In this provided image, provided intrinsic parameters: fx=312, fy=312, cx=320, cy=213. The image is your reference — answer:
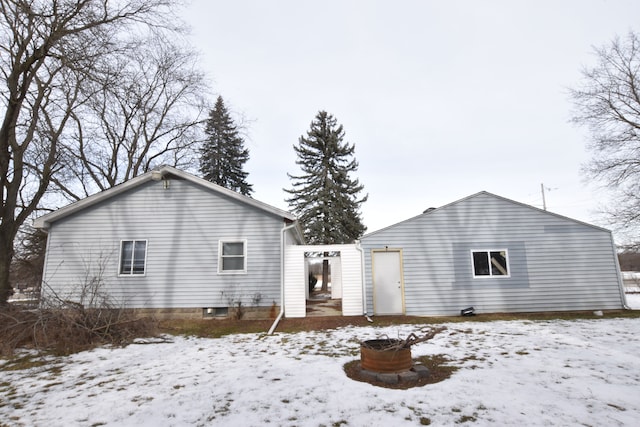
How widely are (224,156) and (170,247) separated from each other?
53.7ft

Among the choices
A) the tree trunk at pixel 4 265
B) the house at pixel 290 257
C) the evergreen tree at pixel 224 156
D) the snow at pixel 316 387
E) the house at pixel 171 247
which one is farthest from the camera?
the evergreen tree at pixel 224 156

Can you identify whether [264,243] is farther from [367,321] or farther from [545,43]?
[545,43]

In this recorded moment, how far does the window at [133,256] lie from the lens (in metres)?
10.9

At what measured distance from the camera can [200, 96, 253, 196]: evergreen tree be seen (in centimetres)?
2553

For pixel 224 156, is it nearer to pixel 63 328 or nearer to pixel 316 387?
pixel 63 328

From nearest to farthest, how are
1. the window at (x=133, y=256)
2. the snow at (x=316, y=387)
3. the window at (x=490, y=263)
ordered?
the snow at (x=316, y=387), the window at (x=133, y=256), the window at (x=490, y=263)

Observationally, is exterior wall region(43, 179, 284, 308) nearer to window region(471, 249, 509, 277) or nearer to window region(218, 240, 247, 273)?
window region(218, 240, 247, 273)

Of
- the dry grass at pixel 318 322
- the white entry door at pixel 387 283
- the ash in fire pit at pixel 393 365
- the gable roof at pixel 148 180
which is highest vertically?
the gable roof at pixel 148 180

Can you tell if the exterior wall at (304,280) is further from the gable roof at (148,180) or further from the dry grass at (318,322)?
the gable roof at (148,180)

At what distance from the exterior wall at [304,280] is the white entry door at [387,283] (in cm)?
57

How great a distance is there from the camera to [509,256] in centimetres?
1119

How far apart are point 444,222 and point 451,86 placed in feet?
16.6

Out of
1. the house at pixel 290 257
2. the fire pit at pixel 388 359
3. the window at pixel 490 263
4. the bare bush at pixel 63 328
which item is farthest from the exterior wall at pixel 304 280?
the fire pit at pixel 388 359

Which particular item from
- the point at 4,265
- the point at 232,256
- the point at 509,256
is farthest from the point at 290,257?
the point at 4,265
